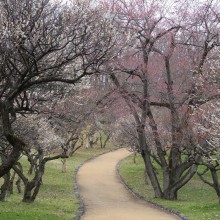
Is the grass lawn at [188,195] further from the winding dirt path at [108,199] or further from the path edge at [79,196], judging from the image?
the path edge at [79,196]

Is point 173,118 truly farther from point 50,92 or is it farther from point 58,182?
point 58,182

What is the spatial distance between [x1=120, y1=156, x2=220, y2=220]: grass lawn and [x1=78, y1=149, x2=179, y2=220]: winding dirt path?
0.86 m

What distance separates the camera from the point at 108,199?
923 inches

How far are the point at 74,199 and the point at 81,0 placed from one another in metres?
14.0

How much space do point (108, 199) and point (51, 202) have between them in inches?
151

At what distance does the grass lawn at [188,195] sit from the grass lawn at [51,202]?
4615 millimetres

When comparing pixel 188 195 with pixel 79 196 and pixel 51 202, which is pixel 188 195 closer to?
pixel 79 196

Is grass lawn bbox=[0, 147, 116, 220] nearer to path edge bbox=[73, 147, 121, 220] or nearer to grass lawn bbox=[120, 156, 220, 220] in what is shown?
path edge bbox=[73, 147, 121, 220]

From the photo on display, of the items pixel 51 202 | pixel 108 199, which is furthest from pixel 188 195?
pixel 51 202

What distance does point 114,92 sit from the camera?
22656 millimetres

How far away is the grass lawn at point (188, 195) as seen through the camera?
55.7ft

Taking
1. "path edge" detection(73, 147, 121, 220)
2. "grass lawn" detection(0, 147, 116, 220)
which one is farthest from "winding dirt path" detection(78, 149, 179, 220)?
"grass lawn" detection(0, 147, 116, 220)

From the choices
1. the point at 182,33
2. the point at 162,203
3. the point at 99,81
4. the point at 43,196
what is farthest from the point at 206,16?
the point at 43,196

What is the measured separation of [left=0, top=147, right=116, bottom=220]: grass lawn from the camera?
588 inches
